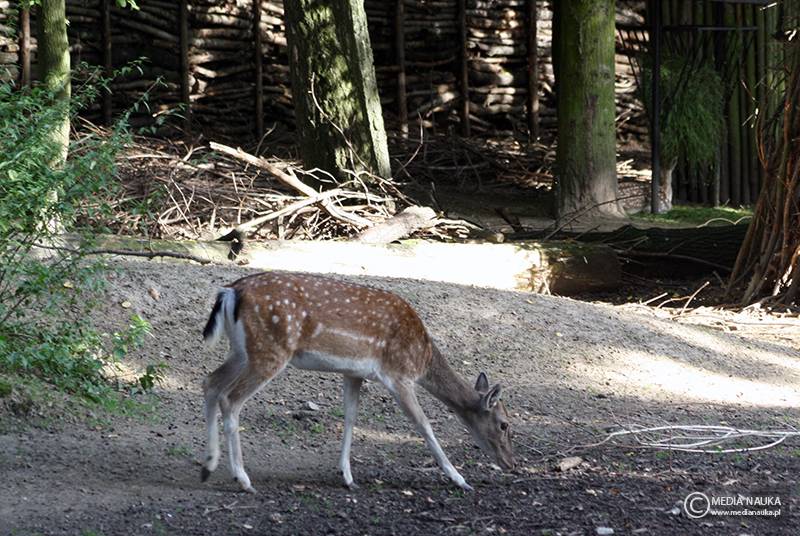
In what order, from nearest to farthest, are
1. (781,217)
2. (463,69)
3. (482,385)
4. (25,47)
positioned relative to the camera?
(482,385) < (781,217) < (25,47) < (463,69)

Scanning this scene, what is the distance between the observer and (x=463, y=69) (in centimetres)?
1756

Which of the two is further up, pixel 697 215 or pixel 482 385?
pixel 482 385

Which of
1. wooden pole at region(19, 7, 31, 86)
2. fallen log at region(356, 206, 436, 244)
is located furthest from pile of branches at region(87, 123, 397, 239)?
wooden pole at region(19, 7, 31, 86)

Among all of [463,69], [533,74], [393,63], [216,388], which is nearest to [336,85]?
[393,63]

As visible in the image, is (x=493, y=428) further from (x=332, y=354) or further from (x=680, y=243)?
Answer: (x=680, y=243)

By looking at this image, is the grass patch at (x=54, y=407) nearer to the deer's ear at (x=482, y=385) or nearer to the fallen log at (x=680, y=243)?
the deer's ear at (x=482, y=385)

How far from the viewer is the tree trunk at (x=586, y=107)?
13.6 meters

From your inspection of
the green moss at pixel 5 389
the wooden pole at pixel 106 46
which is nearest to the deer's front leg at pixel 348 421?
the green moss at pixel 5 389

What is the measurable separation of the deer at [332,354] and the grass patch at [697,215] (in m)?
8.58

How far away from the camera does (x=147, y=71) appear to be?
51.5 feet

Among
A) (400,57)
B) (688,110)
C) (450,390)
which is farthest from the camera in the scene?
(400,57)

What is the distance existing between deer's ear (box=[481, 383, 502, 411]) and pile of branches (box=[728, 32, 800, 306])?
15.9ft

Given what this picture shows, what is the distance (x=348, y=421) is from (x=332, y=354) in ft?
1.29

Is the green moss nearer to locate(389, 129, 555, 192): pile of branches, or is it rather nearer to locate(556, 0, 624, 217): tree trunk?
locate(556, 0, 624, 217): tree trunk
